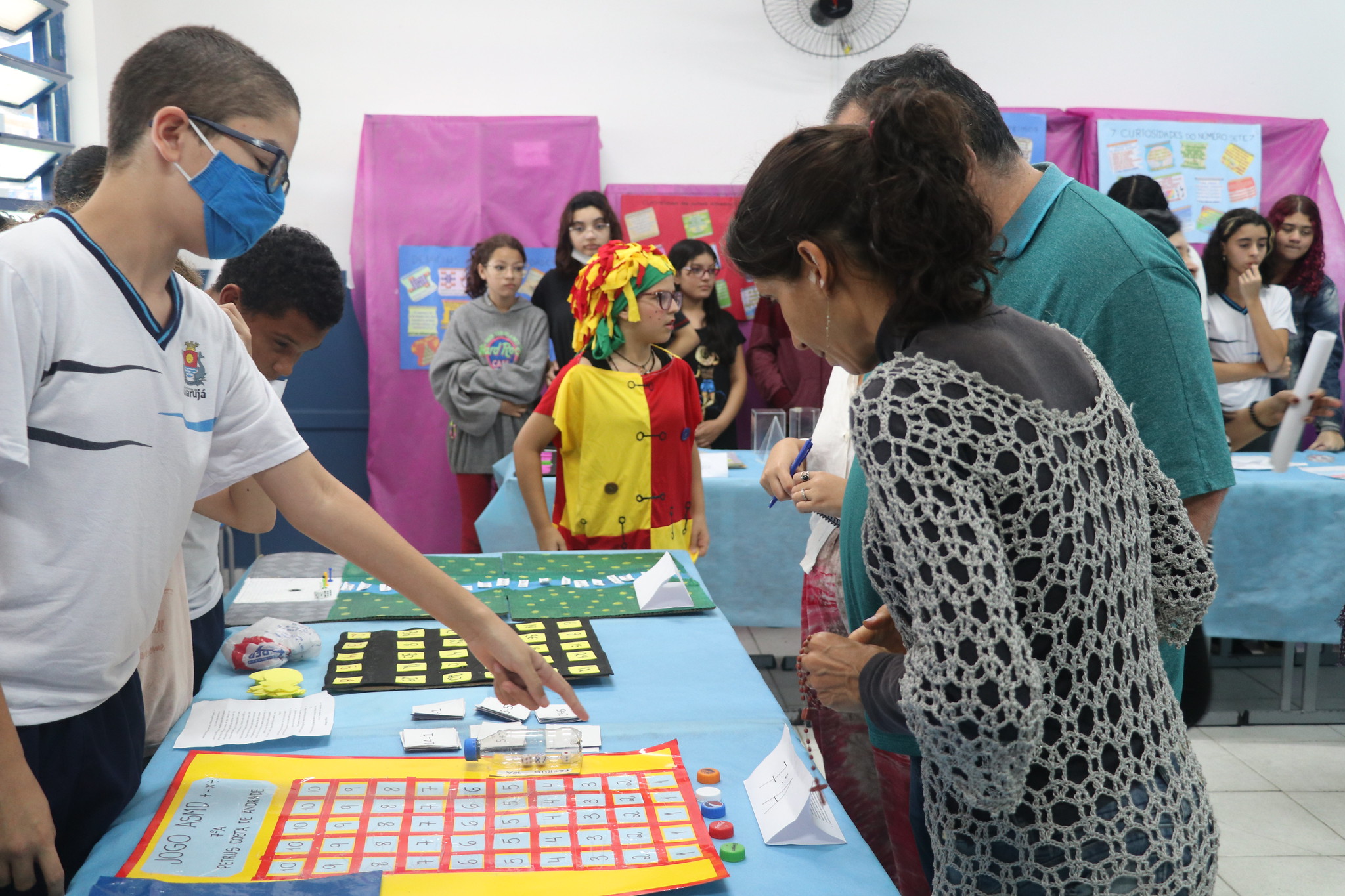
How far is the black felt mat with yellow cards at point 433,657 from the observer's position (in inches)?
59.2

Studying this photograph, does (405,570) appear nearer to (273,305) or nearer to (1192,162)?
(273,305)

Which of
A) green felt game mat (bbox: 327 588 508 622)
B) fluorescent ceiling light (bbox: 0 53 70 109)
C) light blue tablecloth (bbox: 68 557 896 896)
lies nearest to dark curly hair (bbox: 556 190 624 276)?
fluorescent ceiling light (bbox: 0 53 70 109)

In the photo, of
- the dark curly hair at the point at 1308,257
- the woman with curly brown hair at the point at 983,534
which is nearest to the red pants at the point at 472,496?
the woman with curly brown hair at the point at 983,534

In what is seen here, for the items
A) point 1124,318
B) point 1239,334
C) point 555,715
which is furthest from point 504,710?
point 1239,334

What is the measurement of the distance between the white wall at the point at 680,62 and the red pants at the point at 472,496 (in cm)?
147

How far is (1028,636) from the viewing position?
860mm

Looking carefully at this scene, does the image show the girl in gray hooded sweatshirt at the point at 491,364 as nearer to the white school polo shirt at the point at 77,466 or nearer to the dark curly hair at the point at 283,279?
the dark curly hair at the point at 283,279

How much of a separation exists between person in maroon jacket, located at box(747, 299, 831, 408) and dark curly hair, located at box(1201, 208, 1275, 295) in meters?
1.67

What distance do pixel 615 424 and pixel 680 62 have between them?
10.0 feet

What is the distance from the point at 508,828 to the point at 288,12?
4.79m

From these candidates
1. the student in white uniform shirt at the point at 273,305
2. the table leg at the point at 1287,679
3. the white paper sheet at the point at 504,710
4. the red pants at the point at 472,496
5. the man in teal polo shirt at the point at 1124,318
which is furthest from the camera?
the red pants at the point at 472,496

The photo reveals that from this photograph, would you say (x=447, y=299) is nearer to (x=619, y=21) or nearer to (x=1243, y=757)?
(x=619, y=21)

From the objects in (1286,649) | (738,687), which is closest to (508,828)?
(738,687)

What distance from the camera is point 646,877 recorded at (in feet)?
3.18
